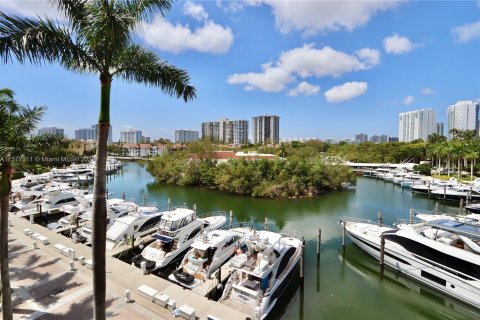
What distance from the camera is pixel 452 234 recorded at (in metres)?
14.5

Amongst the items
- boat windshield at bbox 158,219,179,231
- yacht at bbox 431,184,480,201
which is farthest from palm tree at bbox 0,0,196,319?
yacht at bbox 431,184,480,201

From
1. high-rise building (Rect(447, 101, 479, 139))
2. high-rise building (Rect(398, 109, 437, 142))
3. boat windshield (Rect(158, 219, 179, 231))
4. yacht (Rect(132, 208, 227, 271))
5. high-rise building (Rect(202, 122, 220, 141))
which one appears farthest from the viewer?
high-rise building (Rect(202, 122, 220, 141))

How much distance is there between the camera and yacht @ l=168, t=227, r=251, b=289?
1297 cm

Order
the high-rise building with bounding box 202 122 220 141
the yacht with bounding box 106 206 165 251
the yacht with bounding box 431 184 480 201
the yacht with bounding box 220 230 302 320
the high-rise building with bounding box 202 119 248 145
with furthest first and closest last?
the high-rise building with bounding box 202 122 220 141 → the high-rise building with bounding box 202 119 248 145 → the yacht with bounding box 431 184 480 201 → the yacht with bounding box 106 206 165 251 → the yacht with bounding box 220 230 302 320

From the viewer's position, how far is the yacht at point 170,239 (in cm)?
1490

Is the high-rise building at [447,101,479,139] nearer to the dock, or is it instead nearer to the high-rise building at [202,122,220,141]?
the high-rise building at [202,122,220,141]

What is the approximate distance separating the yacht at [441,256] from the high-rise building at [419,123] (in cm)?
14390

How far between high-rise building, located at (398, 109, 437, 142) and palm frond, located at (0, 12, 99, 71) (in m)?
159

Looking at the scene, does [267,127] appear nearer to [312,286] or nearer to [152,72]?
[312,286]

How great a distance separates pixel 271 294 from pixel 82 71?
35.8 ft

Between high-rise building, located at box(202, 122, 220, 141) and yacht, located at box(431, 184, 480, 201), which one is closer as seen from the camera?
yacht, located at box(431, 184, 480, 201)

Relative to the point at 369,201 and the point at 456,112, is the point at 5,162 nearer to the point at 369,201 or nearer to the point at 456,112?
the point at 369,201

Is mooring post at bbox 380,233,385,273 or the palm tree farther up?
the palm tree

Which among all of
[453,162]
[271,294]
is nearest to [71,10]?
[271,294]
